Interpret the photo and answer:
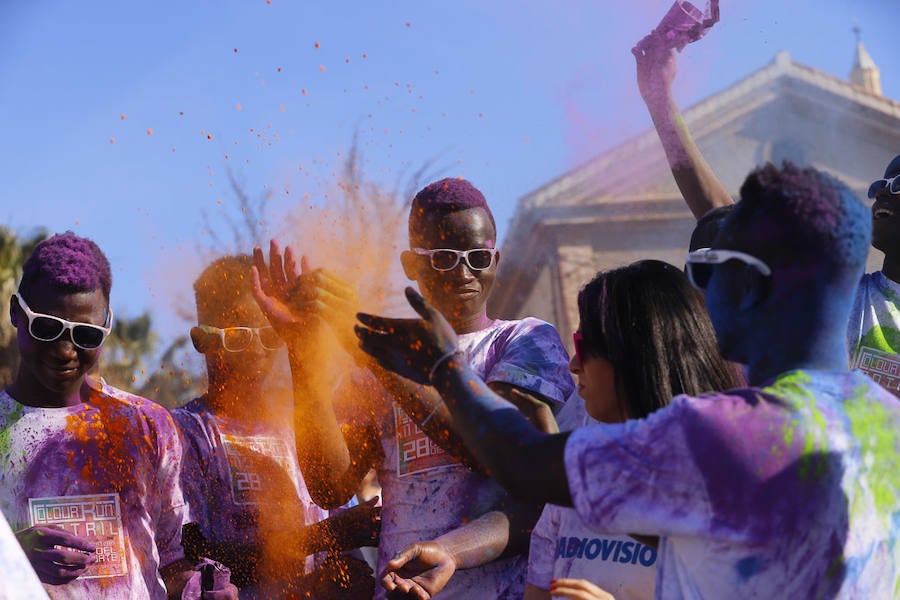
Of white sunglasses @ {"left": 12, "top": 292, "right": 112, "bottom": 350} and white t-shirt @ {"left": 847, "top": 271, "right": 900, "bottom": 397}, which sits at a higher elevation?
white sunglasses @ {"left": 12, "top": 292, "right": 112, "bottom": 350}

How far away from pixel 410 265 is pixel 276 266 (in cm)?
68

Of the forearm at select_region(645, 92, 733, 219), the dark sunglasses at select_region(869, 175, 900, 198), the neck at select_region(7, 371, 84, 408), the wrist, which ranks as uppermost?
the forearm at select_region(645, 92, 733, 219)

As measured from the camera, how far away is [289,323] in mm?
3414

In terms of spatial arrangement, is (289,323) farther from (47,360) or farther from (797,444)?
(797,444)

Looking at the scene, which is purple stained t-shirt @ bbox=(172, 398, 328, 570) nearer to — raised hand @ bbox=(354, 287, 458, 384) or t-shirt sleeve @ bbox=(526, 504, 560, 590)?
t-shirt sleeve @ bbox=(526, 504, 560, 590)

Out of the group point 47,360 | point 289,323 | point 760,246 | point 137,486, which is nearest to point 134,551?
point 137,486

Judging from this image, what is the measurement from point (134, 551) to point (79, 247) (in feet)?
A: 4.14

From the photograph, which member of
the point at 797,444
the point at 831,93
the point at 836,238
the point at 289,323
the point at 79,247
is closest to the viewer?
the point at 797,444

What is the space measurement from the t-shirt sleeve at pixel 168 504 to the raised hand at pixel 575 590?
186 cm

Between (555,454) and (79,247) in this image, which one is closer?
(555,454)

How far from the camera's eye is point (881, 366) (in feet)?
12.4

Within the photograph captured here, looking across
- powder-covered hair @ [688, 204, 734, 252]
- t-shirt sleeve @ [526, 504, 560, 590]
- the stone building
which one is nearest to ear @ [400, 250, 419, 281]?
powder-covered hair @ [688, 204, 734, 252]

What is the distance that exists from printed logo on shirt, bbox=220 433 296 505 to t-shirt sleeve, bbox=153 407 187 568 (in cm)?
52

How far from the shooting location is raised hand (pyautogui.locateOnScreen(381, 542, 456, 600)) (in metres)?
3.15
